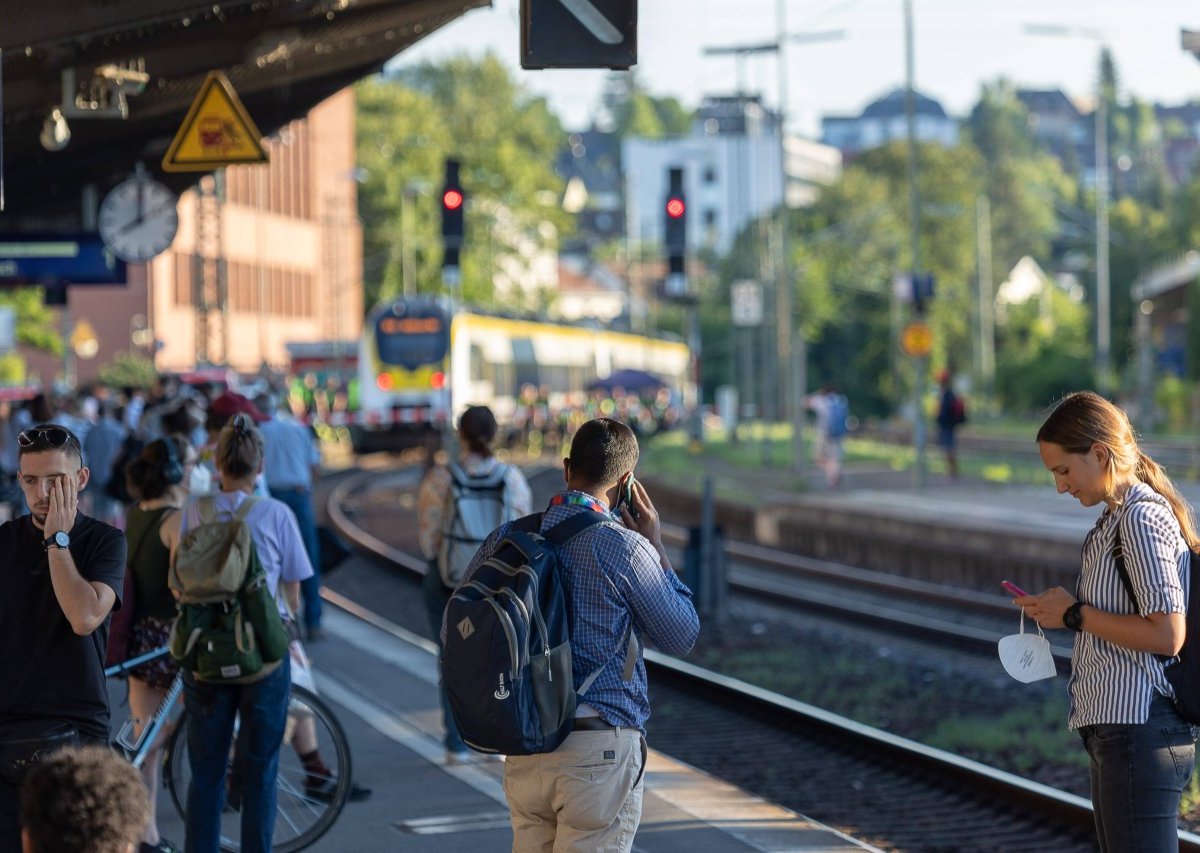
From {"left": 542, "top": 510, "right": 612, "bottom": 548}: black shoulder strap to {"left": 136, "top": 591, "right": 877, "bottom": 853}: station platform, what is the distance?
9.60ft

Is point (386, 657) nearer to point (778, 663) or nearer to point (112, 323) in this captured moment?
point (778, 663)

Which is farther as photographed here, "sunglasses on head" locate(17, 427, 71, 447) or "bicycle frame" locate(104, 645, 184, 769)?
"bicycle frame" locate(104, 645, 184, 769)

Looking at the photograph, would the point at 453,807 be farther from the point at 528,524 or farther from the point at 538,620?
A: the point at 538,620

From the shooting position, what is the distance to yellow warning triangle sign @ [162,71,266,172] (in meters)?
11.8

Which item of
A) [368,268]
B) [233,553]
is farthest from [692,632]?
[368,268]

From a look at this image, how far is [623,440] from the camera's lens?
5262 millimetres

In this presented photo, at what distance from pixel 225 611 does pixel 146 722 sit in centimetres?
111

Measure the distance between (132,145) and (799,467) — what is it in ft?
58.4

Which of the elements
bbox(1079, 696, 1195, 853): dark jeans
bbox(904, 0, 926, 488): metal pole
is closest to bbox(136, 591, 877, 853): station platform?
bbox(1079, 696, 1195, 853): dark jeans

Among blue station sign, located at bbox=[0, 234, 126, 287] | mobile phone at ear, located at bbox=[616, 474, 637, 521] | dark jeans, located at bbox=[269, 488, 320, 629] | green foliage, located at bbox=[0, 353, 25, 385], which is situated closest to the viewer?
mobile phone at ear, located at bbox=[616, 474, 637, 521]

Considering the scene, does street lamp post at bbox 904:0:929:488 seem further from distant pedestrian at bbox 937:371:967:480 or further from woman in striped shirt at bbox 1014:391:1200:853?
woman in striped shirt at bbox 1014:391:1200:853

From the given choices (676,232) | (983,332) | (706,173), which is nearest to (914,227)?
(676,232)

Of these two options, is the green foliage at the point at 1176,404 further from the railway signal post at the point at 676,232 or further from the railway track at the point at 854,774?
the railway track at the point at 854,774

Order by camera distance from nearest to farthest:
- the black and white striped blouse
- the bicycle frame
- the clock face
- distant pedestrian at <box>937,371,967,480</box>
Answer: the black and white striped blouse → the bicycle frame → the clock face → distant pedestrian at <box>937,371,967,480</box>
